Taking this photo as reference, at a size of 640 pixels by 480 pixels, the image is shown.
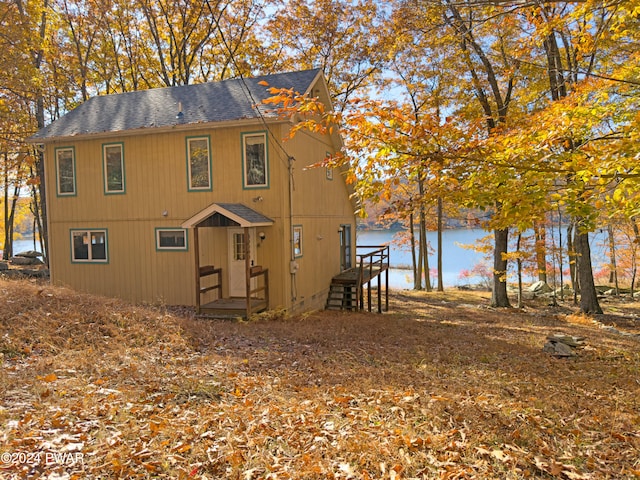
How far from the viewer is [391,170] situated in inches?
254

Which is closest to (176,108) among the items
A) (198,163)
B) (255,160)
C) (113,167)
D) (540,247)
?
(198,163)

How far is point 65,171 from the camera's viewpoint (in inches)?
545

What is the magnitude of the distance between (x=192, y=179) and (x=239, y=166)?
1565 mm

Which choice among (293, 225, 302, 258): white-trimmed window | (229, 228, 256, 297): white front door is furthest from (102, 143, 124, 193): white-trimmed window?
(293, 225, 302, 258): white-trimmed window

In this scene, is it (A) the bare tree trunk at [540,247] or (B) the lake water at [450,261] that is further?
(B) the lake water at [450,261]

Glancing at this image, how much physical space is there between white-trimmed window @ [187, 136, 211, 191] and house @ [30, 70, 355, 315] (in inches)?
1.1

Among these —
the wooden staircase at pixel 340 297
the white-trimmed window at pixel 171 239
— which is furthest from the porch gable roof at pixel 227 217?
the wooden staircase at pixel 340 297

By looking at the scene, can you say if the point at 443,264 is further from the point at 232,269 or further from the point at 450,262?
the point at 232,269

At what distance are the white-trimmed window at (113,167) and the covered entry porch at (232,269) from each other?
319 centimetres

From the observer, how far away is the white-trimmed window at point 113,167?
13.3 metres

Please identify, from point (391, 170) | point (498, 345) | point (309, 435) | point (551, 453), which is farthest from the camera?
point (498, 345)

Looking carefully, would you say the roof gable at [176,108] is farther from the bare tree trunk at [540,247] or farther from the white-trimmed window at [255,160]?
the bare tree trunk at [540,247]

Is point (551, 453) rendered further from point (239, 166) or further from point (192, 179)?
point (192, 179)

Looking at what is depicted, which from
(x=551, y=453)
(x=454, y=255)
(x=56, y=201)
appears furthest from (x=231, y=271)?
(x=454, y=255)
